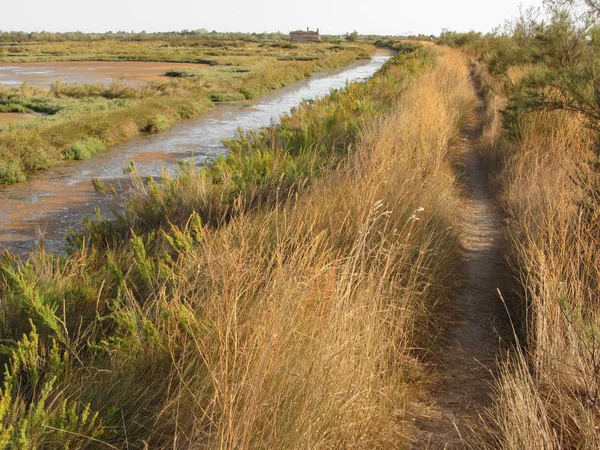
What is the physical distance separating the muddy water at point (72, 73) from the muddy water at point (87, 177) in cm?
1322

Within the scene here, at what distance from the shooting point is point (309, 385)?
8.66ft

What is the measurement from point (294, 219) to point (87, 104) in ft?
67.3

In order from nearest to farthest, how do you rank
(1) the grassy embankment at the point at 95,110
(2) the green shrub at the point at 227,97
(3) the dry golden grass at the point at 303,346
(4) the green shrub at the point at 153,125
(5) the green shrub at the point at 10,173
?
(3) the dry golden grass at the point at 303,346
(5) the green shrub at the point at 10,173
(1) the grassy embankment at the point at 95,110
(4) the green shrub at the point at 153,125
(2) the green shrub at the point at 227,97

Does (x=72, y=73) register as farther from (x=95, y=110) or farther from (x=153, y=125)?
(x=153, y=125)

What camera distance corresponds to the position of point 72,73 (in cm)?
4091

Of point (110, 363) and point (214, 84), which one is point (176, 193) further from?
point (214, 84)

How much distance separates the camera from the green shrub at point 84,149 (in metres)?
15.3

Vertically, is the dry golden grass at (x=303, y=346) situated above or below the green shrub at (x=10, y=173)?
above

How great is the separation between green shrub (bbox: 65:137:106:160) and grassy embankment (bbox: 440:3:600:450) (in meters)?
9.98

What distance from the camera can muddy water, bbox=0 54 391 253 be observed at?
9.56m

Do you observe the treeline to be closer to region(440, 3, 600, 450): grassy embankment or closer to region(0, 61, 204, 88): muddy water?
region(440, 3, 600, 450): grassy embankment

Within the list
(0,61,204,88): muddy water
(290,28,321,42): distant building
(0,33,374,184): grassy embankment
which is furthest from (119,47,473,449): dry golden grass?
(290,28,321,42): distant building

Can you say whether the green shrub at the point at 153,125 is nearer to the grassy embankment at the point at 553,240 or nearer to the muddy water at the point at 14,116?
the muddy water at the point at 14,116

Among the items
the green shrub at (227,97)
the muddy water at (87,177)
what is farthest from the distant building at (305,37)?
the muddy water at (87,177)
